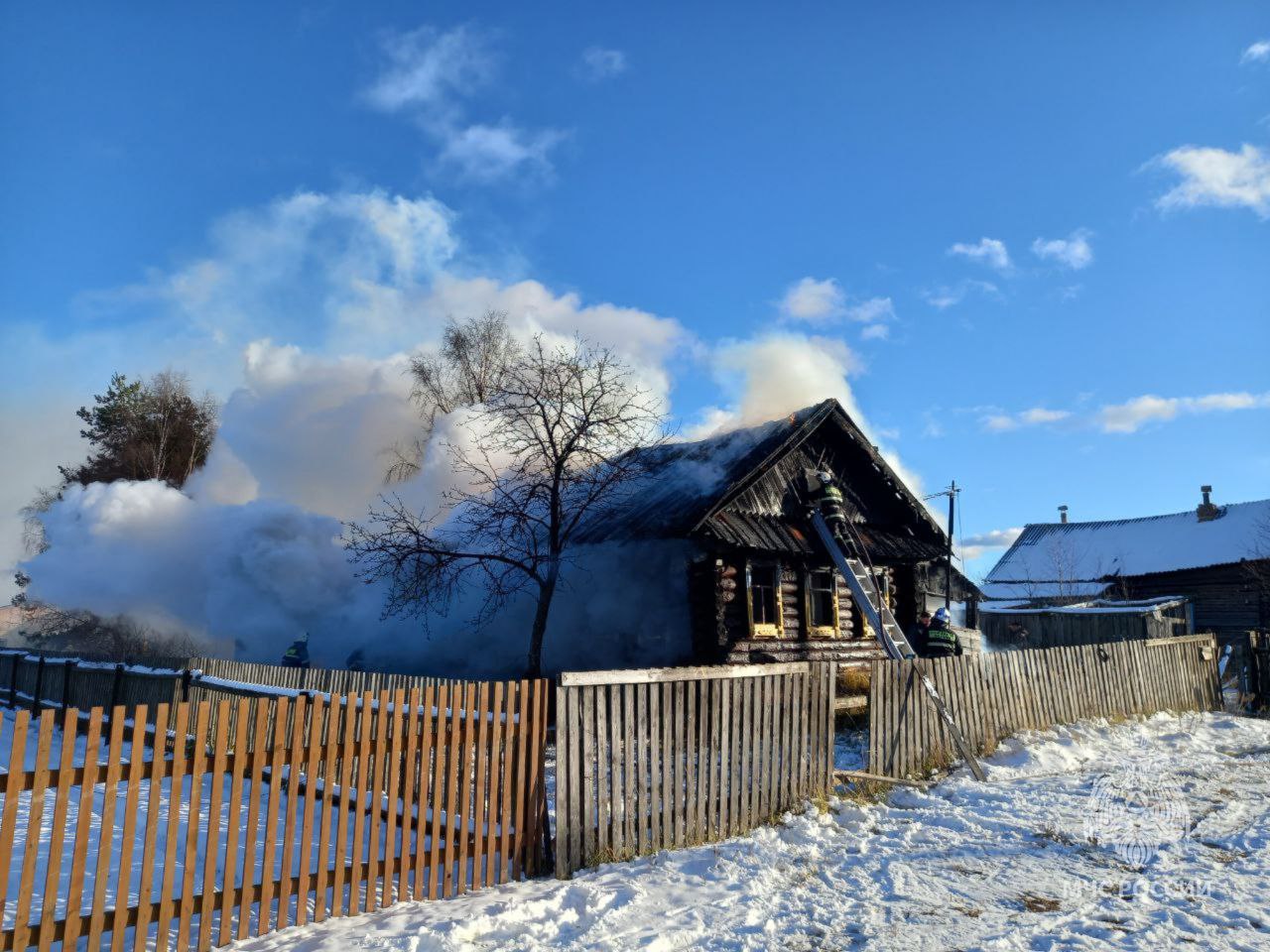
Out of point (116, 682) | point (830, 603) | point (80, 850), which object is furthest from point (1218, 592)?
point (80, 850)

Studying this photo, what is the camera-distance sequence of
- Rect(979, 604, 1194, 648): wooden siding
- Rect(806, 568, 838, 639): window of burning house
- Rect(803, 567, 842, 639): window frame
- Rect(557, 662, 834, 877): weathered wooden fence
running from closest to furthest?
Rect(557, 662, 834, 877): weathered wooden fence
Rect(803, 567, 842, 639): window frame
Rect(806, 568, 838, 639): window of burning house
Rect(979, 604, 1194, 648): wooden siding

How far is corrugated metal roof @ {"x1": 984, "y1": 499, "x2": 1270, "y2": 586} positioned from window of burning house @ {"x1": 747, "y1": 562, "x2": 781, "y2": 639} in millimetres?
27429

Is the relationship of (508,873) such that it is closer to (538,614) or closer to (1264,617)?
(538,614)

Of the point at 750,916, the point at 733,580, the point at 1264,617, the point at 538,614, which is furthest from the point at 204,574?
the point at 1264,617

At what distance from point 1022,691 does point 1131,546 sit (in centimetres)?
3335

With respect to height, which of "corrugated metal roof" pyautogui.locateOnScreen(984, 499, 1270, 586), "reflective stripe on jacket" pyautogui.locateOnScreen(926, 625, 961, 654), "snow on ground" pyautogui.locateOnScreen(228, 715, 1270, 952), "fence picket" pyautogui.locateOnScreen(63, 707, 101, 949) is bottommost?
"snow on ground" pyautogui.locateOnScreen(228, 715, 1270, 952)

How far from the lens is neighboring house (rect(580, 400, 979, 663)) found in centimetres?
1460

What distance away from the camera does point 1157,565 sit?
36000mm

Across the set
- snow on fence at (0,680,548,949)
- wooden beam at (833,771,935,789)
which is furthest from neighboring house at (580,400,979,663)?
snow on fence at (0,680,548,949)

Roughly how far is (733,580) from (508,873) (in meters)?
9.86

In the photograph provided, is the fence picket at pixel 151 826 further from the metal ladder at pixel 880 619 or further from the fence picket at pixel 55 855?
the metal ladder at pixel 880 619

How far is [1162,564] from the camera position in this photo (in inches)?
1414

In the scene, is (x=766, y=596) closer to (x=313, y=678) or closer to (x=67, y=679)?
(x=313, y=678)

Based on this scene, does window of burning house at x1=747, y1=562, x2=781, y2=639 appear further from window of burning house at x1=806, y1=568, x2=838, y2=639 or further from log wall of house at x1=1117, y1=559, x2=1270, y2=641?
log wall of house at x1=1117, y1=559, x2=1270, y2=641
